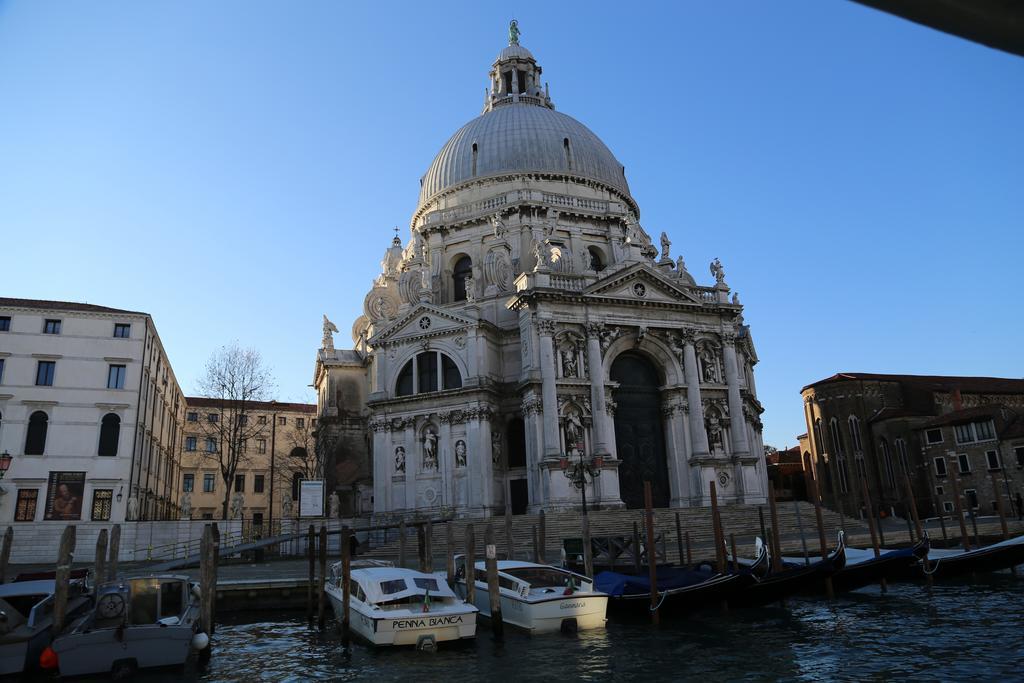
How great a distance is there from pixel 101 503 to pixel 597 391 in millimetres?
20357

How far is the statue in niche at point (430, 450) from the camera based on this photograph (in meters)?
33.8

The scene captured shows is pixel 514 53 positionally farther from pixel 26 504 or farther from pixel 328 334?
pixel 26 504

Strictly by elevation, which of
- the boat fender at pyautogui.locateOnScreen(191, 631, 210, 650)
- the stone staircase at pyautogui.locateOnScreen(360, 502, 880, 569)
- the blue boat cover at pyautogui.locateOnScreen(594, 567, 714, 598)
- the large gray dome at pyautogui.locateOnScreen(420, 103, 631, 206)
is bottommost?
the boat fender at pyautogui.locateOnScreen(191, 631, 210, 650)

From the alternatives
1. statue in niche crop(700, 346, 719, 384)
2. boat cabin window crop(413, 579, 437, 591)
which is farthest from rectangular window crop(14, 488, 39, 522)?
statue in niche crop(700, 346, 719, 384)

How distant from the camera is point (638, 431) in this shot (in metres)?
33.3

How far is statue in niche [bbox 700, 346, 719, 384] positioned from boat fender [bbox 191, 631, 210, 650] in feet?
84.9

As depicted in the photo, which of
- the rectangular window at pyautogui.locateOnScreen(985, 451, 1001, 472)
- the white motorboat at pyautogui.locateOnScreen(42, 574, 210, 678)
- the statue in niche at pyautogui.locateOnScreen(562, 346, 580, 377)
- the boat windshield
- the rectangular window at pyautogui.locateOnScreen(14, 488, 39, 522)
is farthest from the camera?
the rectangular window at pyautogui.locateOnScreen(985, 451, 1001, 472)

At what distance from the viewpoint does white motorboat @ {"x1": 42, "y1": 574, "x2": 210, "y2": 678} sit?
1187 centimetres

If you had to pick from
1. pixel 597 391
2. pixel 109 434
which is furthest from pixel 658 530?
pixel 109 434

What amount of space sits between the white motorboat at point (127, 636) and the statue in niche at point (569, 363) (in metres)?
20.3

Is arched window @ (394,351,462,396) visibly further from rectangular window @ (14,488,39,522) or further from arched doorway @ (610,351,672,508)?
rectangular window @ (14,488,39,522)

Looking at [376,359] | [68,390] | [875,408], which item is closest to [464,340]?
[376,359]

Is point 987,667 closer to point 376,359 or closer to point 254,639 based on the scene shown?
point 254,639

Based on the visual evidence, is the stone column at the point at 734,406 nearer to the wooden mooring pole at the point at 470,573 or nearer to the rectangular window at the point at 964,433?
the rectangular window at the point at 964,433
